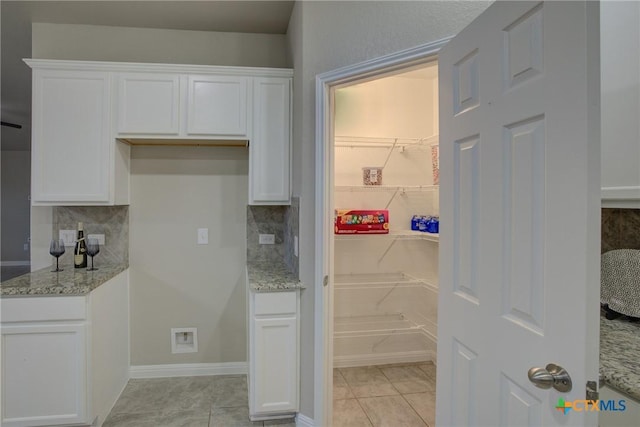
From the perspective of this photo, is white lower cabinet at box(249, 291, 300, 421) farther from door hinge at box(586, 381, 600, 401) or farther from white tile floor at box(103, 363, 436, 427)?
door hinge at box(586, 381, 600, 401)

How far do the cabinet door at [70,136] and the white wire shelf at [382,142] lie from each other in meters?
1.75

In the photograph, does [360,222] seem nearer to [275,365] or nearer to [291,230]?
[291,230]

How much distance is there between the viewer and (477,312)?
4.01ft

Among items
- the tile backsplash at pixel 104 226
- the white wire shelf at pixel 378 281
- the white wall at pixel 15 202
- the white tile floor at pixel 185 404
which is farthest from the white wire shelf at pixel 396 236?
the white wall at pixel 15 202

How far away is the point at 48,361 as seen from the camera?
6.60 feet

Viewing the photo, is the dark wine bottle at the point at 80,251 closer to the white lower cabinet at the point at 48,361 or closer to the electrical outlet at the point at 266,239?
the white lower cabinet at the point at 48,361

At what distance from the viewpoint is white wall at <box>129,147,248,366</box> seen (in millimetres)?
2791

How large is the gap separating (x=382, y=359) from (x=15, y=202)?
806 centimetres

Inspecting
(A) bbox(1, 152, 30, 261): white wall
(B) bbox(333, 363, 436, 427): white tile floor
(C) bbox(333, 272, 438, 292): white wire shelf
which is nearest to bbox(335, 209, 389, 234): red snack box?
(C) bbox(333, 272, 438, 292): white wire shelf

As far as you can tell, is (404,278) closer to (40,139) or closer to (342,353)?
(342,353)

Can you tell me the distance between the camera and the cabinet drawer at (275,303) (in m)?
2.11

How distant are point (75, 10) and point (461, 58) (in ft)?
8.68

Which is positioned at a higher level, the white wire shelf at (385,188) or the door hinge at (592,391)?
the white wire shelf at (385,188)

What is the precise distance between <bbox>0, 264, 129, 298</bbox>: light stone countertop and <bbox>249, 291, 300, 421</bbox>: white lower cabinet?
3.20 feet
